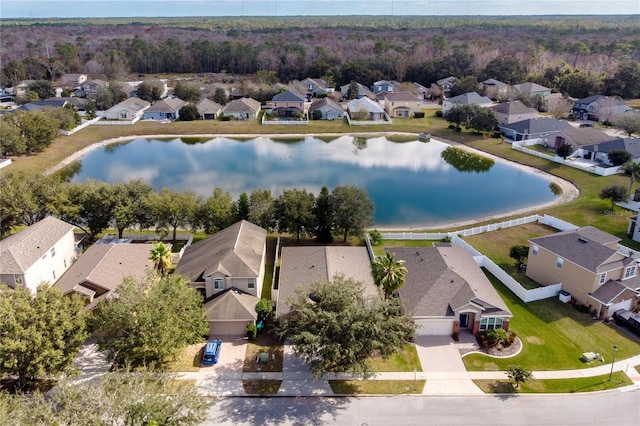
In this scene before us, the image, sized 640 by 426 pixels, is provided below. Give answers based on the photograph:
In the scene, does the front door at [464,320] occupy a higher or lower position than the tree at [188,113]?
lower

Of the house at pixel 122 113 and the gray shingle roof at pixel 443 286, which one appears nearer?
the gray shingle roof at pixel 443 286

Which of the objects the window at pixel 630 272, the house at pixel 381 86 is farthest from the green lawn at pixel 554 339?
the house at pixel 381 86

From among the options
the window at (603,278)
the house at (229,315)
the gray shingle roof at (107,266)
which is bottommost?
the house at (229,315)

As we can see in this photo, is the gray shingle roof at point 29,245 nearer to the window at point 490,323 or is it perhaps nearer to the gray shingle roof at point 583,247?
the window at point 490,323

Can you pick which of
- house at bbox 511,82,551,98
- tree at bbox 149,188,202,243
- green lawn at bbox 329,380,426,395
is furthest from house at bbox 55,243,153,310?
house at bbox 511,82,551,98

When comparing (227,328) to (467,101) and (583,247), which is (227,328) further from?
(467,101)

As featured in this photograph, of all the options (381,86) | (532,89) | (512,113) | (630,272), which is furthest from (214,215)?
(532,89)

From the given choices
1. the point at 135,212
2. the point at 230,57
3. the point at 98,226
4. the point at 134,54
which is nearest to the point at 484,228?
the point at 135,212
